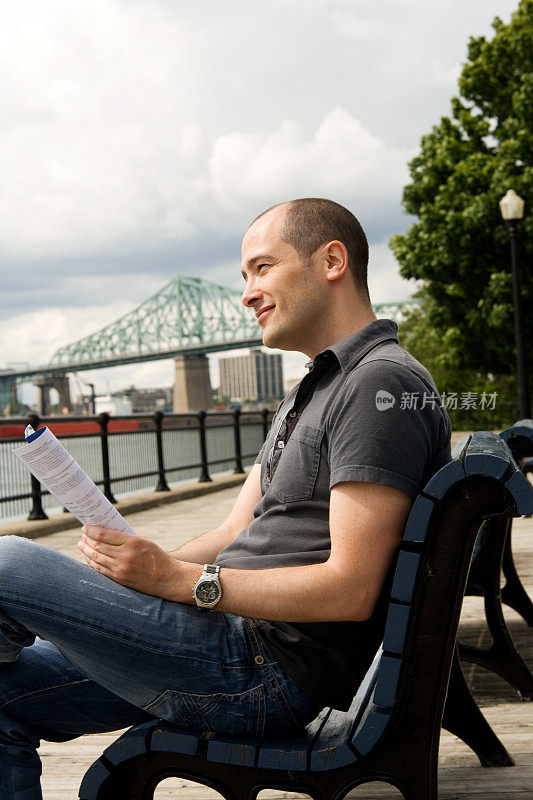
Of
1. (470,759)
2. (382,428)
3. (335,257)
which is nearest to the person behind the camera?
(382,428)

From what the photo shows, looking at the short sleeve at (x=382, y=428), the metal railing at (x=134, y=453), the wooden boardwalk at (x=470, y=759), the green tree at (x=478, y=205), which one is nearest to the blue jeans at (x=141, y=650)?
the short sleeve at (x=382, y=428)

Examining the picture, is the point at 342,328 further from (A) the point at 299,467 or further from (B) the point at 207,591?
(B) the point at 207,591

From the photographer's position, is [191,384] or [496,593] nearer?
[496,593]

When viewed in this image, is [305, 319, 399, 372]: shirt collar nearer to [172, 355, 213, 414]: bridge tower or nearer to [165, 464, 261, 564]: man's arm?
[165, 464, 261, 564]: man's arm

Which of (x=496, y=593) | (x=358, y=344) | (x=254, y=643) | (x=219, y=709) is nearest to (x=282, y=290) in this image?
(x=358, y=344)

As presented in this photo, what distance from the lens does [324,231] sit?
1735 mm

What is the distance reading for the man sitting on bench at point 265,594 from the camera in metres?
1.47

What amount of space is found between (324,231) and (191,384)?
60388 millimetres

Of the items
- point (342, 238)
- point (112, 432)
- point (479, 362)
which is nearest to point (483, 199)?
point (479, 362)

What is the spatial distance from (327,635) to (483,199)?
17203mm

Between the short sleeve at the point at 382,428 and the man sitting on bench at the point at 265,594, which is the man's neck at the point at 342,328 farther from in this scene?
the short sleeve at the point at 382,428

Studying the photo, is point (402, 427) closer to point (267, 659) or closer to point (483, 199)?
point (267, 659)

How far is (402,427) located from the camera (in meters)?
→ 1.47

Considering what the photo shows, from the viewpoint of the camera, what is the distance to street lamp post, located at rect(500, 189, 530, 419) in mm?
12680
